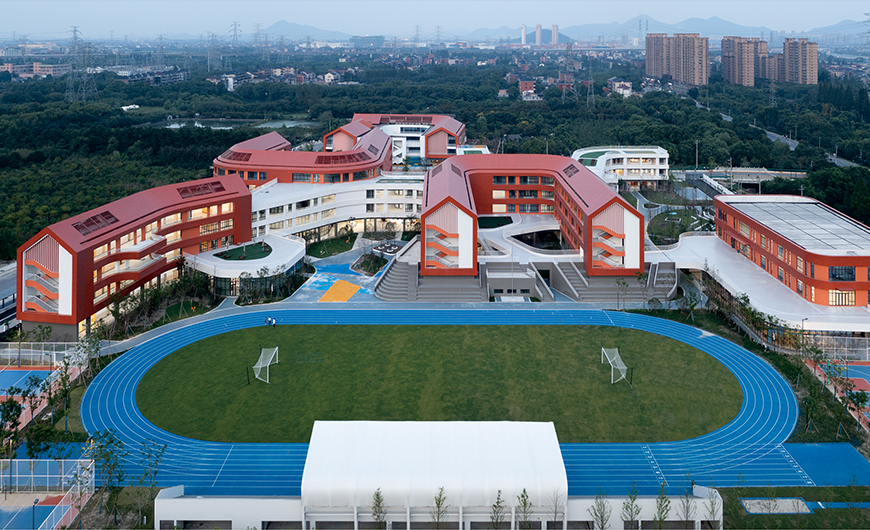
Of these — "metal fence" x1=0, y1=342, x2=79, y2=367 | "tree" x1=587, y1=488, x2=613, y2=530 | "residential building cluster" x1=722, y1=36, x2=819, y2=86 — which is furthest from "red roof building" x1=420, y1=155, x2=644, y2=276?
"residential building cluster" x1=722, y1=36, x2=819, y2=86

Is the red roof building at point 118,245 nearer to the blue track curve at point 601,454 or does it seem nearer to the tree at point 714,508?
the blue track curve at point 601,454

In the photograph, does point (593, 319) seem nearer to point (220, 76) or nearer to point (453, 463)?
point (453, 463)

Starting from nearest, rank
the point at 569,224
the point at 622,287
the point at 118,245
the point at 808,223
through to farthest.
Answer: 1. the point at 118,245
2. the point at 622,287
3. the point at 808,223
4. the point at 569,224

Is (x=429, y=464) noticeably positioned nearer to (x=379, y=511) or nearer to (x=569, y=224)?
(x=379, y=511)

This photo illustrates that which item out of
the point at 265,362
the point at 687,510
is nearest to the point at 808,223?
the point at 687,510

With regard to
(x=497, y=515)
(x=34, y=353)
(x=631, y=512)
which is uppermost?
(x=34, y=353)

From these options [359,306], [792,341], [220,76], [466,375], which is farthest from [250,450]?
[220,76]

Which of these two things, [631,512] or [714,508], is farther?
[714,508]
